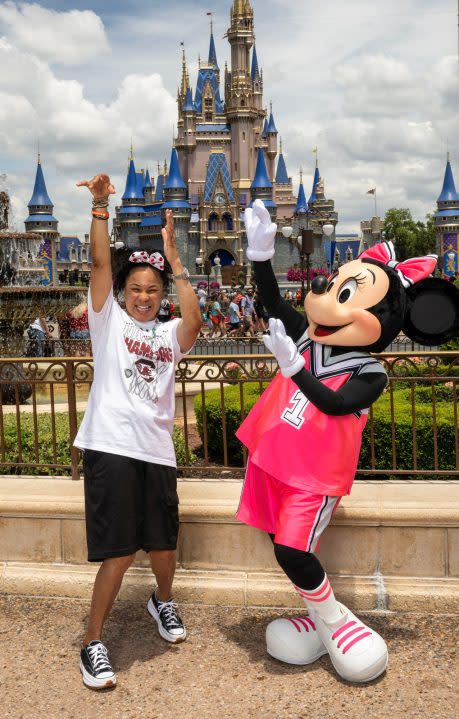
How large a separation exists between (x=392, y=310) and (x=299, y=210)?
65.3 m

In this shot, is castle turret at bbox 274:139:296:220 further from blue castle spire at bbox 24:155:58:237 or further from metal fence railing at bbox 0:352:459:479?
metal fence railing at bbox 0:352:459:479

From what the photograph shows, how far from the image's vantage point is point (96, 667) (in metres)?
2.93

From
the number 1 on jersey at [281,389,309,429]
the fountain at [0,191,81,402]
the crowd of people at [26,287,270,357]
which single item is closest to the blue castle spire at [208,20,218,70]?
the crowd of people at [26,287,270,357]

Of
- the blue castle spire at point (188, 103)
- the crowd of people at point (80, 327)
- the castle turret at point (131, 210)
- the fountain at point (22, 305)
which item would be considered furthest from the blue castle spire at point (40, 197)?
the fountain at point (22, 305)

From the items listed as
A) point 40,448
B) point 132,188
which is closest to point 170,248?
point 40,448

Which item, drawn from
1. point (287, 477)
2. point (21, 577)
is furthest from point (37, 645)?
point (287, 477)

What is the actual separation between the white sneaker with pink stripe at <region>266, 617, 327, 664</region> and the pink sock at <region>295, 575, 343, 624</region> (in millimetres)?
187

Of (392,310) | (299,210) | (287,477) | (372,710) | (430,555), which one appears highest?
(299,210)

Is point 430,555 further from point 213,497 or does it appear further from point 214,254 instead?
point 214,254

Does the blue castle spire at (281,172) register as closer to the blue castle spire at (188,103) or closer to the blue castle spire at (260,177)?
the blue castle spire at (188,103)

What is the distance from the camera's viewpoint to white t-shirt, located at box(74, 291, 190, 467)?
3002mm

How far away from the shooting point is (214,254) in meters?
63.2

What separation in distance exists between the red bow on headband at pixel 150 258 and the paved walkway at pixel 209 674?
1.78 metres

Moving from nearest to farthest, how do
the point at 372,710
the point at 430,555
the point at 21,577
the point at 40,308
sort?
1. the point at 372,710
2. the point at 430,555
3. the point at 21,577
4. the point at 40,308
